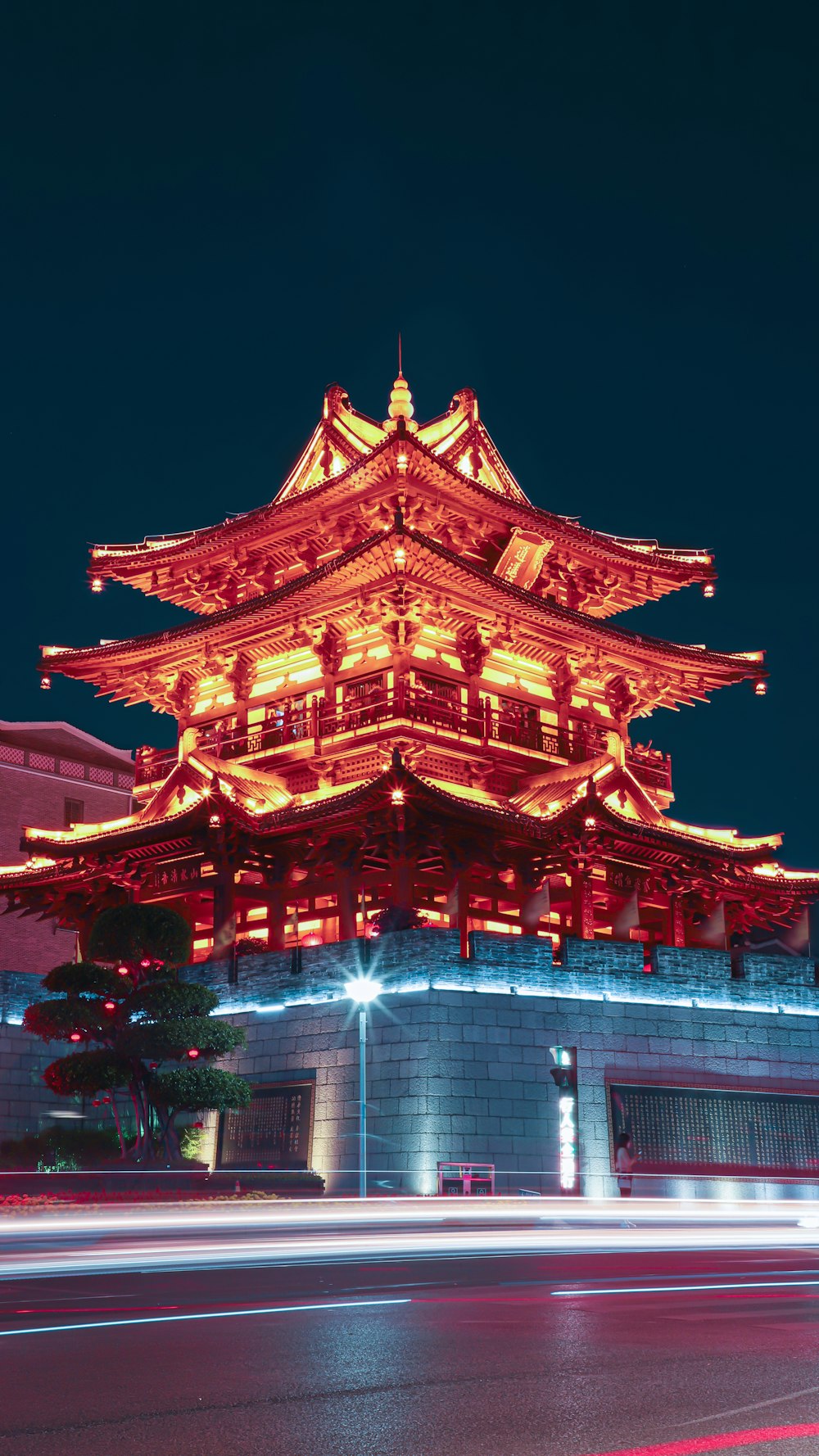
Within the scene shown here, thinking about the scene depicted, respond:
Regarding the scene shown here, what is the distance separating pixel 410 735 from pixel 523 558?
778 centimetres

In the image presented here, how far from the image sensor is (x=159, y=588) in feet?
133

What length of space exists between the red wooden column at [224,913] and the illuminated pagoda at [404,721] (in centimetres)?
6

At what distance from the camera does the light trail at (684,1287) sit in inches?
426

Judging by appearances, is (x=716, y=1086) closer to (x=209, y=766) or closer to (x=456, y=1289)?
(x=209, y=766)

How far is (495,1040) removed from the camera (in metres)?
27.2

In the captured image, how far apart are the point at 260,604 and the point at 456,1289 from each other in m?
26.0

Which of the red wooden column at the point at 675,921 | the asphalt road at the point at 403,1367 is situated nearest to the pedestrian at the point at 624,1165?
the red wooden column at the point at 675,921

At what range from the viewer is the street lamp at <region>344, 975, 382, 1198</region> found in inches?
1014

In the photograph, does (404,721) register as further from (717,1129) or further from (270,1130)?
(717,1129)

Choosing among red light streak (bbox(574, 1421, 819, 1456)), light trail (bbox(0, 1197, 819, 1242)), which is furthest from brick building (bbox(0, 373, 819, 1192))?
red light streak (bbox(574, 1421, 819, 1456))

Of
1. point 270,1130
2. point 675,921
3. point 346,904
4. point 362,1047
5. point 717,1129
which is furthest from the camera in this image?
point 675,921

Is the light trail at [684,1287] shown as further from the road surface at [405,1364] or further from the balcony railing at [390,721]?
the balcony railing at [390,721]

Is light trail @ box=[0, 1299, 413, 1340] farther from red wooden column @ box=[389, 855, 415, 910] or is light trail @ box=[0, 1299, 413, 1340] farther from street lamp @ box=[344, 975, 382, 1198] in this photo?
red wooden column @ box=[389, 855, 415, 910]

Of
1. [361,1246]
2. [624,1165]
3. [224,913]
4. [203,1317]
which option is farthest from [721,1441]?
[224,913]
